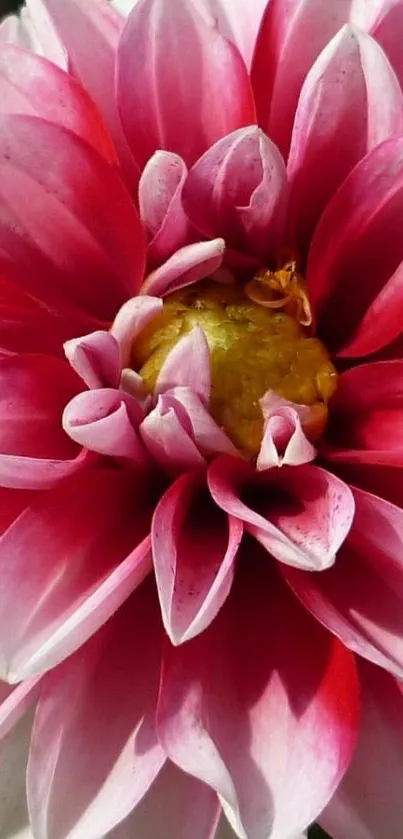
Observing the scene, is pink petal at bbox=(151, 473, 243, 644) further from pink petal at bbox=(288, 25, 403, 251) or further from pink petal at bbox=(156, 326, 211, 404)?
pink petal at bbox=(288, 25, 403, 251)

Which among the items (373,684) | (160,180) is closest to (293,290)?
(160,180)

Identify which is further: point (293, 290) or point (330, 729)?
point (293, 290)

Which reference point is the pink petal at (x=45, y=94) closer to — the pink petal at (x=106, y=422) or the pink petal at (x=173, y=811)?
the pink petal at (x=106, y=422)

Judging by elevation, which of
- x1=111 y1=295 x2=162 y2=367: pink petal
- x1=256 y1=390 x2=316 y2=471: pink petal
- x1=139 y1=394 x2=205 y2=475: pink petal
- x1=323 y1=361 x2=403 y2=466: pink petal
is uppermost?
x1=111 y1=295 x2=162 y2=367: pink petal

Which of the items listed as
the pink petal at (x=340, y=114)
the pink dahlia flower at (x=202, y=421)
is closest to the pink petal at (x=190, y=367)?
the pink dahlia flower at (x=202, y=421)

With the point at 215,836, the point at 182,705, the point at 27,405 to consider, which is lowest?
the point at 215,836

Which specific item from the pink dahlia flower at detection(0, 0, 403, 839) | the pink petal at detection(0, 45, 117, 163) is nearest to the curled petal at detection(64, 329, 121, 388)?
the pink dahlia flower at detection(0, 0, 403, 839)

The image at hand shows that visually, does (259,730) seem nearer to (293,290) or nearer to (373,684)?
(373,684)
